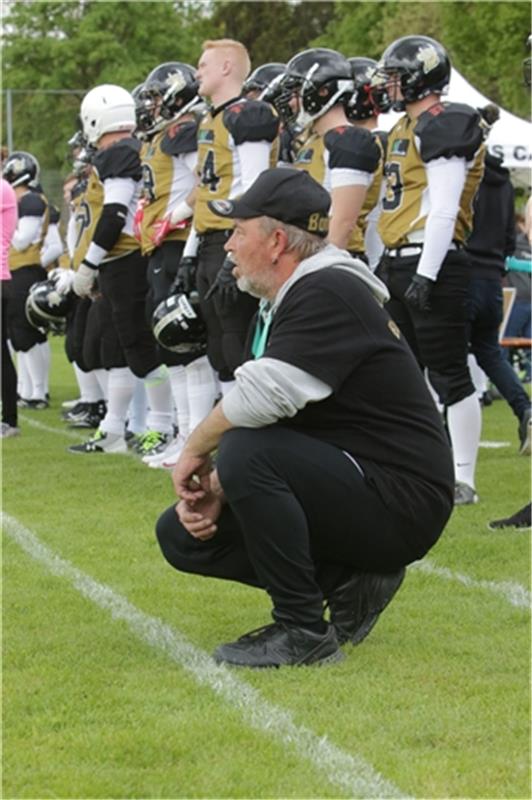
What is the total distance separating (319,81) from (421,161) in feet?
2.46

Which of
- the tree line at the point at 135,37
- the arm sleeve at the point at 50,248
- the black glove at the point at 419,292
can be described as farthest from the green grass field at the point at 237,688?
the tree line at the point at 135,37

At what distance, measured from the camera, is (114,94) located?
394 inches

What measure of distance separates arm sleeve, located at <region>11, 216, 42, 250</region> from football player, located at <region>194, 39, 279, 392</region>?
466cm

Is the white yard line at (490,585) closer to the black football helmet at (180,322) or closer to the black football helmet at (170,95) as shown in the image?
the black football helmet at (180,322)

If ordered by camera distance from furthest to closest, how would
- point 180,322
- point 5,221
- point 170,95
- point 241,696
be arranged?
point 5,221 < point 170,95 < point 180,322 < point 241,696

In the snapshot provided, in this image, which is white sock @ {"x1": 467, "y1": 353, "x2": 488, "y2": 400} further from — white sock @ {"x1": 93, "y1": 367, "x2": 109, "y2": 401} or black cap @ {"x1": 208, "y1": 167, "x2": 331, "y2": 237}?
black cap @ {"x1": 208, "y1": 167, "x2": 331, "y2": 237}

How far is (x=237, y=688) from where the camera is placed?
474 cm

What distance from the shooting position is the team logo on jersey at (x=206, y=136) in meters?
8.70

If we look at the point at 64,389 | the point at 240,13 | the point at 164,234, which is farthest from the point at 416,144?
the point at 240,13

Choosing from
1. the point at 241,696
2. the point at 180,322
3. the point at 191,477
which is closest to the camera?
the point at 241,696

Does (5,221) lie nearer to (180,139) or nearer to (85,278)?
(85,278)

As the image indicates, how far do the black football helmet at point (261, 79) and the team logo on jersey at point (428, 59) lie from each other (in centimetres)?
178

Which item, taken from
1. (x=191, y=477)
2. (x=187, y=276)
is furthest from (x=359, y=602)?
(x=187, y=276)

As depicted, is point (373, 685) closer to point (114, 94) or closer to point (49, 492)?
point (49, 492)
